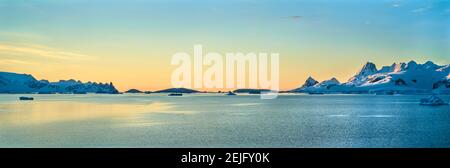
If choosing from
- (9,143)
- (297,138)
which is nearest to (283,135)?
(297,138)

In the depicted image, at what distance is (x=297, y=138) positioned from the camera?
26203mm
